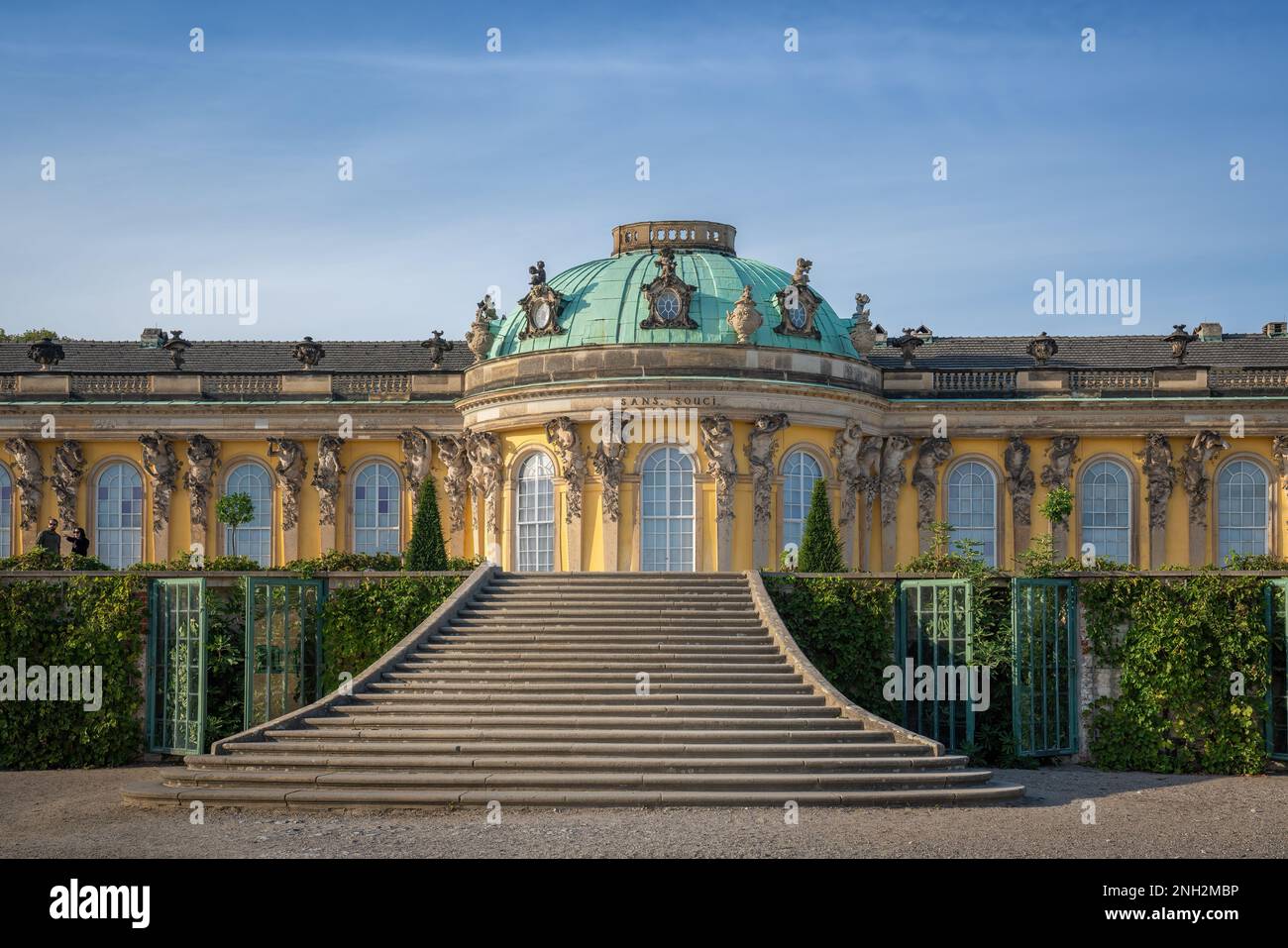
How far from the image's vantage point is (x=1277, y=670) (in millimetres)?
29219

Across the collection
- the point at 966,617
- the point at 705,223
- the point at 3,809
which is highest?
the point at 705,223

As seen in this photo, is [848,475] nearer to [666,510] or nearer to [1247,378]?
[666,510]

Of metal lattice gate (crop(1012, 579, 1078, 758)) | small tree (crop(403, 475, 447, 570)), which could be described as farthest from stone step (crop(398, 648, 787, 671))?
small tree (crop(403, 475, 447, 570))

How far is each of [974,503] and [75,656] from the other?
24721 mm

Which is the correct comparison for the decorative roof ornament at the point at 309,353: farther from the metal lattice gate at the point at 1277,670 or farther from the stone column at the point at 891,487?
the metal lattice gate at the point at 1277,670

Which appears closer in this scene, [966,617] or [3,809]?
[3,809]

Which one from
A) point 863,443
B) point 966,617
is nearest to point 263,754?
point 966,617

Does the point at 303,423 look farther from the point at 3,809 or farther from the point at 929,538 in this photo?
the point at 3,809

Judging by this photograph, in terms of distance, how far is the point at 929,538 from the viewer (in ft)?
150

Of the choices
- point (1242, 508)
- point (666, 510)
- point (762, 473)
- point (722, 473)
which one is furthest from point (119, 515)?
point (1242, 508)

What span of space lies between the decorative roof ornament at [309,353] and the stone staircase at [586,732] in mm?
19530

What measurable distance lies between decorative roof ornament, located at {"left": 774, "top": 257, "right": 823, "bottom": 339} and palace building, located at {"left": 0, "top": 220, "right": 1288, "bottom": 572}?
0.08 meters

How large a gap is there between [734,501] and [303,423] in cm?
1301
